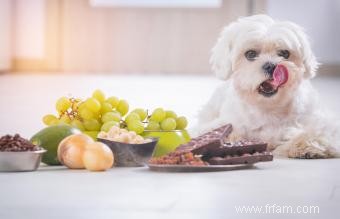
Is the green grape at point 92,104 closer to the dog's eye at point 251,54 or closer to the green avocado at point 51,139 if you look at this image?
the green avocado at point 51,139

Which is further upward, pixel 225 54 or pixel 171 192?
pixel 225 54

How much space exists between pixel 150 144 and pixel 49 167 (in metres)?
0.34

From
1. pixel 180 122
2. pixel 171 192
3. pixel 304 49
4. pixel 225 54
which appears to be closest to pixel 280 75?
pixel 304 49

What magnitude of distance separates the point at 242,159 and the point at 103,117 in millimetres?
565

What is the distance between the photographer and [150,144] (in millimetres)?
2996

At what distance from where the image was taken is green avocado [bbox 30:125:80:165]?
300 cm

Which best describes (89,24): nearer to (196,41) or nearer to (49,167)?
(196,41)

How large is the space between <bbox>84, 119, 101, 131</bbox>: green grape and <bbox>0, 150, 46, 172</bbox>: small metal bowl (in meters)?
0.41

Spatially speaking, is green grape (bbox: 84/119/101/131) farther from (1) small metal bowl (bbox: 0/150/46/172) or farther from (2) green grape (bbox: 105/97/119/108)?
(1) small metal bowl (bbox: 0/150/46/172)

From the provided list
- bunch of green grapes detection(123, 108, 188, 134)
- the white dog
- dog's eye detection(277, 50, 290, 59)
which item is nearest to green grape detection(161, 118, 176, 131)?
bunch of green grapes detection(123, 108, 188, 134)

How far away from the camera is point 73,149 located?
290 centimetres

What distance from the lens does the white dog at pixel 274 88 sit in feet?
11.0

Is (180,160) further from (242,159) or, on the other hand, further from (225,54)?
(225,54)

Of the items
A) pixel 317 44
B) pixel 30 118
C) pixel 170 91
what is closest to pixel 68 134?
pixel 30 118
